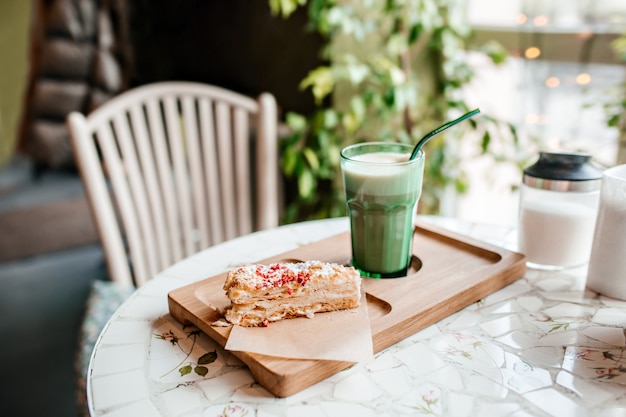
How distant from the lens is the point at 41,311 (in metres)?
2.30

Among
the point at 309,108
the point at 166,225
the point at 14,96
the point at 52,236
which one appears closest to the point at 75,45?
the point at 14,96

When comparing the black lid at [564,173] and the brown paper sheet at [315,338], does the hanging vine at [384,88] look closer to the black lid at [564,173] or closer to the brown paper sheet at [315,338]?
the black lid at [564,173]

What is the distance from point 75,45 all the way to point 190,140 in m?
1.34

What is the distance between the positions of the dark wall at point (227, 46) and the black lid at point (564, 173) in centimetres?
135

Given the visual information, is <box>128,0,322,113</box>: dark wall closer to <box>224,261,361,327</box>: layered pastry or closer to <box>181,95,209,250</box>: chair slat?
<box>181,95,209,250</box>: chair slat

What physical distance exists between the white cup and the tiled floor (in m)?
1.77

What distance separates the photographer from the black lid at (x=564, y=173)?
1.08 m

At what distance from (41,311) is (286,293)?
179 centimetres

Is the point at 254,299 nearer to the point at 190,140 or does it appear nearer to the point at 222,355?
the point at 222,355

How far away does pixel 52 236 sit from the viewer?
8.16 feet

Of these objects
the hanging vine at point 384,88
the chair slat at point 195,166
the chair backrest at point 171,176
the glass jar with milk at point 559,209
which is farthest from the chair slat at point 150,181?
the glass jar with milk at point 559,209

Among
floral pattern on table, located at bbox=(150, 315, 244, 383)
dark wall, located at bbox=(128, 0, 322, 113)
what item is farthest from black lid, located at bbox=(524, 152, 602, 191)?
dark wall, located at bbox=(128, 0, 322, 113)

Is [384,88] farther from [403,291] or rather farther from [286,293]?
[286,293]

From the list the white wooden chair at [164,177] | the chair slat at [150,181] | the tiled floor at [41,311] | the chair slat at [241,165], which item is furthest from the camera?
the tiled floor at [41,311]
